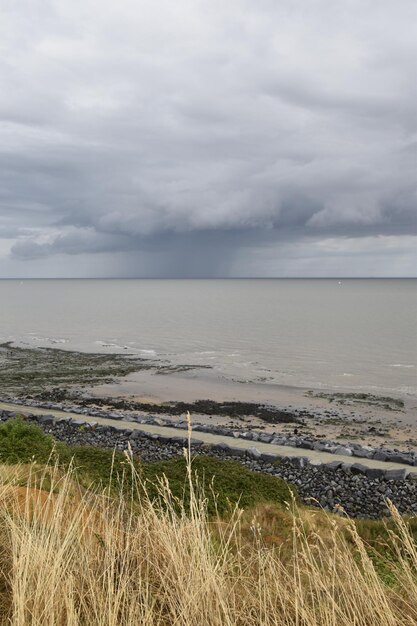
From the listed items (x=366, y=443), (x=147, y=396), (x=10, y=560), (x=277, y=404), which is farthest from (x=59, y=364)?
(x=10, y=560)

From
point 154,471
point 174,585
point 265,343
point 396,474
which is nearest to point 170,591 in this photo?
point 174,585

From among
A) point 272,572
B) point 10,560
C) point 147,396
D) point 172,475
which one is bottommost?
point 147,396

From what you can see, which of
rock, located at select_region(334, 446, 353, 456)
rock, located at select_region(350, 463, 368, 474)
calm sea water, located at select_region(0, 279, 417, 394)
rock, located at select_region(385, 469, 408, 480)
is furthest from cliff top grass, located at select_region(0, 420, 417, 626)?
calm sea water, located at select_region(0, 279, 417, 394)

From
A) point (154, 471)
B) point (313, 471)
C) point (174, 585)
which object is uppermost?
point (174, 585)

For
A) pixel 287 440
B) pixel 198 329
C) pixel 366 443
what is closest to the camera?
pixel 287 440

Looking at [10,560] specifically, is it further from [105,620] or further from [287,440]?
[287,440]

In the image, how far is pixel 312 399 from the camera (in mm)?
31531

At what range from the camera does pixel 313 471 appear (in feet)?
47.9

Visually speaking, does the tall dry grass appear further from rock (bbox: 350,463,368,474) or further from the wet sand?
the wet sand

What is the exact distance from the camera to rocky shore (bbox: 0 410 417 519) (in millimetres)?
12789

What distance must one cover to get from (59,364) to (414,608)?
40.7 meters

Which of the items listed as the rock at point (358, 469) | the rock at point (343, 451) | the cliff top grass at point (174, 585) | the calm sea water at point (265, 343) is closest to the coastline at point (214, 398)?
the calm sea water at point (265, 343)

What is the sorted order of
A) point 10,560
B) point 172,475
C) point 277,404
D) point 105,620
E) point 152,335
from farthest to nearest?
point 152,335 → point 277,404 → point 172,475 → point 10,560 → point 105,620

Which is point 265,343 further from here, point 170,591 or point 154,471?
point 170,591
